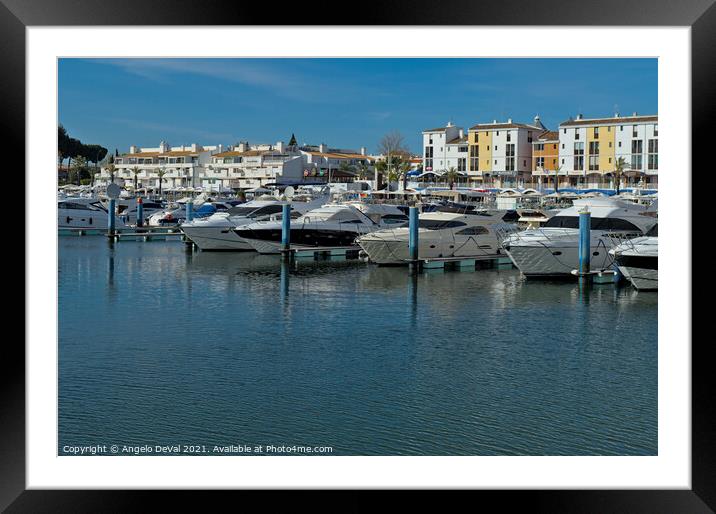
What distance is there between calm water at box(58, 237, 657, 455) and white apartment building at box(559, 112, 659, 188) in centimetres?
3563

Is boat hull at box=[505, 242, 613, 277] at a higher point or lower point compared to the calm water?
higher

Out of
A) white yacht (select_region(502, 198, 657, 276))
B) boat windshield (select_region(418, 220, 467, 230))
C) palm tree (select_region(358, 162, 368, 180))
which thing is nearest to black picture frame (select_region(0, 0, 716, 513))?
white yacht (select_region(502, 198, 657, 276))

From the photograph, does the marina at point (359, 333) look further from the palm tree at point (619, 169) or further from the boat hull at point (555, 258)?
the palm tree at point (619, 169)

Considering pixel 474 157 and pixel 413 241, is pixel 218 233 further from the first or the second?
pixel 474 157

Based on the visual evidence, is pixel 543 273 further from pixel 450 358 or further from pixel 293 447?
pixel 293 447

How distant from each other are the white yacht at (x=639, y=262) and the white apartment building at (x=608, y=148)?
34664 mm

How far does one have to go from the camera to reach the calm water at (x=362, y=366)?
786 cm

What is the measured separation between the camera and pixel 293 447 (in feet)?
24.2

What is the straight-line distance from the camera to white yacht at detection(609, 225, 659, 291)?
15.5 metres

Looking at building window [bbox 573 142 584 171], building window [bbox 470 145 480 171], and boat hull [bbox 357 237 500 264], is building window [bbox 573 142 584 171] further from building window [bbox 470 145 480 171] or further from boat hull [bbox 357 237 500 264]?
boat hull [bbox 357 237 500 264]
